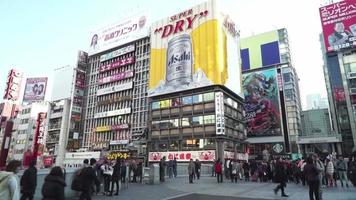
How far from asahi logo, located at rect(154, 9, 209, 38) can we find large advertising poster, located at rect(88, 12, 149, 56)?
6717mm

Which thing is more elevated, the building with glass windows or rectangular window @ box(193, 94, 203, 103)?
rectangular window @ box(193, 94, 203, 103)

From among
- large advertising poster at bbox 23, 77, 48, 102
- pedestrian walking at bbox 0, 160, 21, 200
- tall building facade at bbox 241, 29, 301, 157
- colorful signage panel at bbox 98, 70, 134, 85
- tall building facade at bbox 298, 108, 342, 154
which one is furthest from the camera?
tall building facade at bbox 241, 29, 301, 157

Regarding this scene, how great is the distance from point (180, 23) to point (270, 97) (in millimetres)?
34527

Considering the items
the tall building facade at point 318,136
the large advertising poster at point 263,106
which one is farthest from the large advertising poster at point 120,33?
the tall building facade at point 318,136

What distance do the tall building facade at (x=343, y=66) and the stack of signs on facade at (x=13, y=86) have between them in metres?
62.4

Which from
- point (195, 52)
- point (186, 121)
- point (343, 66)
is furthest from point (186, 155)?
point (343, 66)

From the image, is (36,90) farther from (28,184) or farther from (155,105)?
(28,184)

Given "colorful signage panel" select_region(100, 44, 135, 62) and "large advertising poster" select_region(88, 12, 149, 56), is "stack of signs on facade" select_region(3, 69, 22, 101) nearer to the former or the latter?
"colorful signage panel" select_region(100, 44, 135, 62)

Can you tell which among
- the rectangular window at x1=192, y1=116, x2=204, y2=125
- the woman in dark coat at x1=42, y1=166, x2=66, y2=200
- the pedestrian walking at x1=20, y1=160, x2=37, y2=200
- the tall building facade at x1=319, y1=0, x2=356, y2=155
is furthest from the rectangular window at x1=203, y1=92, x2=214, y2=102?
the woman in dark coat at x1=42, y1=166, x2=66, y2=200

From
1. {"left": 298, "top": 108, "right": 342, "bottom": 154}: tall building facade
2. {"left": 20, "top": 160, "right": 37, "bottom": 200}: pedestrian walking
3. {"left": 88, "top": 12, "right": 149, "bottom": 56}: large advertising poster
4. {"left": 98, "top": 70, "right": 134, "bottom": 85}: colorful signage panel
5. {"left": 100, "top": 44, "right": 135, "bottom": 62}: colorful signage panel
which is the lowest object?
{"left": 20, "top": 160, "right": 37, "bottom": 200}: pedestrian walking

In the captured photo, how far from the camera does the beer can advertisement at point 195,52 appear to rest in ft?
178

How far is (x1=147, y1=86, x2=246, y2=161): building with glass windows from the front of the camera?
50.4 m

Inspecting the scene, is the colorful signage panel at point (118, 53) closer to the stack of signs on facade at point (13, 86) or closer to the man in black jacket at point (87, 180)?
the stack of signs on facade at point (13, 86)

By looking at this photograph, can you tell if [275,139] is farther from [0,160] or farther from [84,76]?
[0,160]
